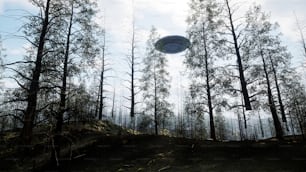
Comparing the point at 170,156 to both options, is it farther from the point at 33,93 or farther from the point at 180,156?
the point at 33,93

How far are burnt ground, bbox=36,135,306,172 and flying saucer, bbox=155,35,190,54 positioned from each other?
15.9ft

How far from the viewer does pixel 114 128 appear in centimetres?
2070

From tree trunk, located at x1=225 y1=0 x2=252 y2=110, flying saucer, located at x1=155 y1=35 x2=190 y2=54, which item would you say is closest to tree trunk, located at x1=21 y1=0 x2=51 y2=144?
flying saucer, located at x1=155 y1=35 x2=190 y2=54

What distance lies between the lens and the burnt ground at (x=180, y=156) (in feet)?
30.0

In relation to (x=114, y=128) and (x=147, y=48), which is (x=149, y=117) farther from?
(x=147, y=48)

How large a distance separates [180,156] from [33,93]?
6.92m

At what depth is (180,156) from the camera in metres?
11.2

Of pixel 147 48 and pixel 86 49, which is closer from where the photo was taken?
pixel 86 49

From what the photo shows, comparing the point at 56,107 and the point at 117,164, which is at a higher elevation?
the point at 56,107

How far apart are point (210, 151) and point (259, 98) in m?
4.82

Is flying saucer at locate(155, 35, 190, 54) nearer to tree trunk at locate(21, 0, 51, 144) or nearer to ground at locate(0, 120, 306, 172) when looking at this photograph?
tree trunk at locate(21, 0, 51, 144)

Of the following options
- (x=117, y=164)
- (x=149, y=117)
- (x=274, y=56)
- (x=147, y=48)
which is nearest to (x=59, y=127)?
(x=117, y=164)

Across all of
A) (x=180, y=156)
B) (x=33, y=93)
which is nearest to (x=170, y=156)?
(x=180, y=156)

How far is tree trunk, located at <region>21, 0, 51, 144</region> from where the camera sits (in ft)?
28.1
